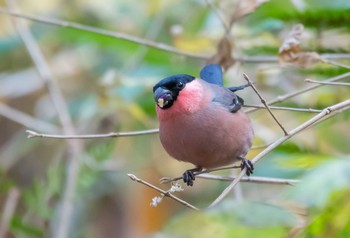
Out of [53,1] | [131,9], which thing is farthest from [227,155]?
[53,1]

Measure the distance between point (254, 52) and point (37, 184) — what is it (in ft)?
2.76

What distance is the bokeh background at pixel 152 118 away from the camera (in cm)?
67

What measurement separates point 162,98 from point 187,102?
7 cm

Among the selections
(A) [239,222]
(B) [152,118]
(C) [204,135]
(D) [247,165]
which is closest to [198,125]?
(C) [204,135]

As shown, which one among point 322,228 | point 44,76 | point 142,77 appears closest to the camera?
point 322,228

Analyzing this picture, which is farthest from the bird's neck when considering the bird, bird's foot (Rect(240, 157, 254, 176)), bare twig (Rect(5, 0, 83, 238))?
bare twig (Rect(5, 0, 83, 238))

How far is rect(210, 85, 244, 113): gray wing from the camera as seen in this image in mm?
1602

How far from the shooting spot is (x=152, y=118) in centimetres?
265

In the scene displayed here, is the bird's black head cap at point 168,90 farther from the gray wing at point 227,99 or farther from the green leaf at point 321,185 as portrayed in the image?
the green leaf at point 321,185

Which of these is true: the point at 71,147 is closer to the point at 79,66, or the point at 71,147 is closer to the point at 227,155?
the point at 227,155

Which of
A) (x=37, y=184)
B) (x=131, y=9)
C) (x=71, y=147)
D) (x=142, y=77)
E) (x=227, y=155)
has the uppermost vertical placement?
(x=131, y=9)

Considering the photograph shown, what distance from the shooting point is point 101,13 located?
3.49 meters

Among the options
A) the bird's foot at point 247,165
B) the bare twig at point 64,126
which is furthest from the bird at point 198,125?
the bare twig at point 64,126

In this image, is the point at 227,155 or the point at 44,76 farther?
the point at 44,76
